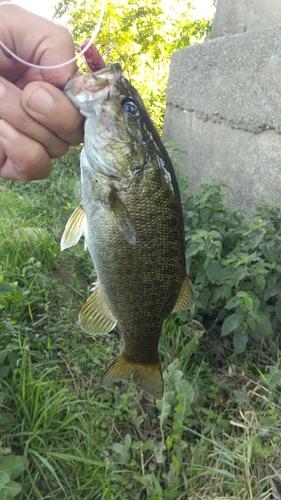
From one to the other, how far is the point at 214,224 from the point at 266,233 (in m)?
0.42

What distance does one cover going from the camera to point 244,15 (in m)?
3.68

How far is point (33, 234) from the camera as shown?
3449 millimetres

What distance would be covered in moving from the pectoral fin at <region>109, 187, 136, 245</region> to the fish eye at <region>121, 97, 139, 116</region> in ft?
0.79

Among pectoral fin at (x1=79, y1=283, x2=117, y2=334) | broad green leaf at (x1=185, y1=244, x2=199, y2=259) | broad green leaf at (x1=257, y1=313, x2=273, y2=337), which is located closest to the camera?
pectoral fin at (x1=79, y1=283, x2=117, y2=334)

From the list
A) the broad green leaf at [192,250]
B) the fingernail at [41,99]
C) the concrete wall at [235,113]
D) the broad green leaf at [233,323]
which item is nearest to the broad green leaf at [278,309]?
the broad green leaf at [233,323]

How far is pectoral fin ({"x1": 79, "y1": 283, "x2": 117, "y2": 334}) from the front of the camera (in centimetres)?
168

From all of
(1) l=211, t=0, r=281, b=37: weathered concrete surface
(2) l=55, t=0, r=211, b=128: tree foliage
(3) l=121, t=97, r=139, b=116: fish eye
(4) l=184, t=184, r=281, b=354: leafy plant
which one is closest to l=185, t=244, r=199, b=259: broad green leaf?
(4) l=184, t=184, r=281, b=354: leafy plant

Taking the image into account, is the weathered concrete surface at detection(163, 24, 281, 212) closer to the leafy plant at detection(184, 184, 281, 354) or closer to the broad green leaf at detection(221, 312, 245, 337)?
the leafy plant at detection(184, 184, 281, 354)

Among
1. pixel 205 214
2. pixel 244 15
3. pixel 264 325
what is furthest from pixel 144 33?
pixel 264 325

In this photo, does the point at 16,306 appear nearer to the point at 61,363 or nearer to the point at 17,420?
the point at 61,363

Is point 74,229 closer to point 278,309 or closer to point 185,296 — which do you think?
point 185,296

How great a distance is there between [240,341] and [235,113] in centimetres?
183

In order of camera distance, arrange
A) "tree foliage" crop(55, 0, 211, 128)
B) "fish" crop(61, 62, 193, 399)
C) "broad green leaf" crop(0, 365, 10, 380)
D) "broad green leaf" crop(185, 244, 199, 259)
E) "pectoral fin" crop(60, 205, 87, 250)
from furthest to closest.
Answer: "tree foliage" crop(55, 0, 211, 128) < "broad green leaf" crop(185, 244, 199, 259) < "broad green leaf" crop(0, 365, 10, 380) < "pectoral fin" crop(60, 205, 87, 250) < "fish" crop(61, 62, 193, 399)

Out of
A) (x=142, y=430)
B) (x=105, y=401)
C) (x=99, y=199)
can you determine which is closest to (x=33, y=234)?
(x=105, y=401)
